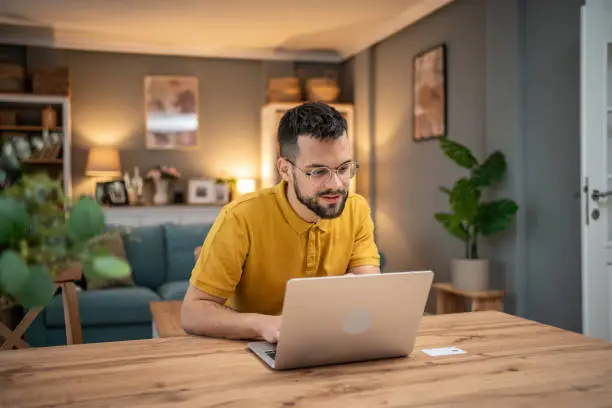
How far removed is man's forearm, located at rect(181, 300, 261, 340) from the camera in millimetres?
1509

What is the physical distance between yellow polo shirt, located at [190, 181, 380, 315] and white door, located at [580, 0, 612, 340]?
75.4 inches

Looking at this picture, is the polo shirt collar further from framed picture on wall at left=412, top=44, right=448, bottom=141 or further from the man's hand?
Result: framed picture on wall at left=412, top=44, right=448, bottom=141

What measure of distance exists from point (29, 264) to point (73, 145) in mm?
6274

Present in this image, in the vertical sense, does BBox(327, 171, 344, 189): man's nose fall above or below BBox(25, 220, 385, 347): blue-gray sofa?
above

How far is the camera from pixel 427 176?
5.41 meters

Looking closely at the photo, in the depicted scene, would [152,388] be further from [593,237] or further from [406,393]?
[593,237]

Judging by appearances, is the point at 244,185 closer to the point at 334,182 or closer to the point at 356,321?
the point at 334,182

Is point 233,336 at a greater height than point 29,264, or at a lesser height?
lesser

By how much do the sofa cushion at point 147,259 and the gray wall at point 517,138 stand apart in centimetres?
224

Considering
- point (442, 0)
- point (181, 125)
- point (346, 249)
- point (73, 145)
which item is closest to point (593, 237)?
point (346, 249)

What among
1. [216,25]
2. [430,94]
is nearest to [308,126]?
[430,94]

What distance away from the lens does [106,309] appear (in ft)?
13.3

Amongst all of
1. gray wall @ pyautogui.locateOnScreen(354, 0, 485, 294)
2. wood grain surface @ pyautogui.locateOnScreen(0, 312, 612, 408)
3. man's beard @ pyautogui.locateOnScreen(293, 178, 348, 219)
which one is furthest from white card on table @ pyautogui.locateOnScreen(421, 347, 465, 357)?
gray wall @ pyautogui.locateOnScreen(354, 0, 485, 294)

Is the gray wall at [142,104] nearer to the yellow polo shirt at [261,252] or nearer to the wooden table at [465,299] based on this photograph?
the wooden table at [465,299]
